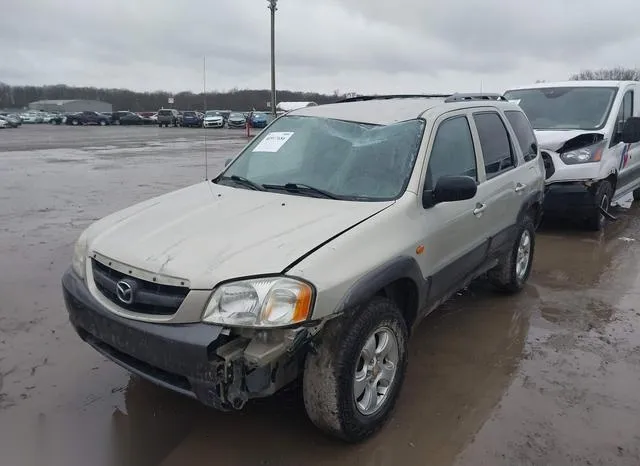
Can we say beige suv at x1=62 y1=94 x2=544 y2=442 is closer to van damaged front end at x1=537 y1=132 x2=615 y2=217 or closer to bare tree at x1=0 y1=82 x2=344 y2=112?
van damaged front end at x1=537 y1=132 x2=615 y2=217

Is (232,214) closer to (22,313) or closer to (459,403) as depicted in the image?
(459,403)

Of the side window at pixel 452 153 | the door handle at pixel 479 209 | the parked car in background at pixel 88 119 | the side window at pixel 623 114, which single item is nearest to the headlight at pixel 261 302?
the side window at pixel 452 153

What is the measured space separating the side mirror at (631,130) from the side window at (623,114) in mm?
155

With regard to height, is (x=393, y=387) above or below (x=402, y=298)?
below

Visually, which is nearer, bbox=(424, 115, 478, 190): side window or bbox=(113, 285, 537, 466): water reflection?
bbox=(113, 285, 537, 466): water reflection

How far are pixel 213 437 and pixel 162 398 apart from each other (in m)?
0.57

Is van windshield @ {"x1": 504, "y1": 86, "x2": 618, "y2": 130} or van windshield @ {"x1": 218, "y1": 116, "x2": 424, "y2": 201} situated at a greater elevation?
van windshield @ {"x1": 504, "y1": 86, "x2": 618, "y2": 130}

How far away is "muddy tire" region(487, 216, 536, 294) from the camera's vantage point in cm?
516

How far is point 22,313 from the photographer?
15.6 ft

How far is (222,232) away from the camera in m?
3.03

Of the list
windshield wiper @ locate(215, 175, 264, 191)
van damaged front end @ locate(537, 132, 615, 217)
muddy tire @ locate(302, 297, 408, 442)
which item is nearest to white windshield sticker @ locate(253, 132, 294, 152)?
windshield wiper @ locate(215, 175, 264, 191)

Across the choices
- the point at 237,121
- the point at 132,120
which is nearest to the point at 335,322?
the point at 237,121

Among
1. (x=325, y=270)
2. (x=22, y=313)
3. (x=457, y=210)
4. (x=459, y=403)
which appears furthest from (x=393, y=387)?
(x=22, y=313)

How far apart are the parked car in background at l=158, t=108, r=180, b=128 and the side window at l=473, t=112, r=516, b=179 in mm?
52660
